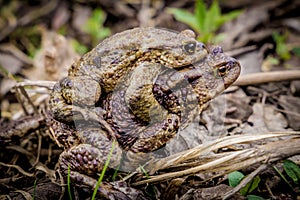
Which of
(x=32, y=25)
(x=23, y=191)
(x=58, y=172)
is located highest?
(x=32, y=25)

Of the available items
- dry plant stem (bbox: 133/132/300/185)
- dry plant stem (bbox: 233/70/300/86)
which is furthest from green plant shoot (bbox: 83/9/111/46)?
dry plant stem (bbox: 133/132/300/185)

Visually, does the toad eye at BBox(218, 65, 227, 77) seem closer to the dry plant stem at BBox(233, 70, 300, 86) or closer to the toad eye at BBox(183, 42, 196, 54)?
the toad eye at BBox(183, 42, 196, 54)

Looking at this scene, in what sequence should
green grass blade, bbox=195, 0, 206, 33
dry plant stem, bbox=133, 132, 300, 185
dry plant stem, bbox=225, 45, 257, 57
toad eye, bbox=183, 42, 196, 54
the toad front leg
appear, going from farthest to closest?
green grass blade, bbox=195, 0, 206, 33
dry plant stem, bbox=225, 45, 257, 57
toad eye, bbox=183, 42, 196, 54
the toad front leg
dry plant stem, bbox=133, 132, 300, 185

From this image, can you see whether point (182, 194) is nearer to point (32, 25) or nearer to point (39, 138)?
point (39, 138)

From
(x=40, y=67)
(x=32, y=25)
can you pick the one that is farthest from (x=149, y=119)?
(x=32, y=25)

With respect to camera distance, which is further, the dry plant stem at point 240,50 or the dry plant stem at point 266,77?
the dry plant stem at point 240,50

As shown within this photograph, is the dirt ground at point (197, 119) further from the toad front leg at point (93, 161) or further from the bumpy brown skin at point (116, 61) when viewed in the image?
the bumpy brown skin at point (116, 61)

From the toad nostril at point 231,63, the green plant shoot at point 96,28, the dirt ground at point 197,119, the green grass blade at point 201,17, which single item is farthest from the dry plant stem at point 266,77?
the green plant shoot at point 96,28
